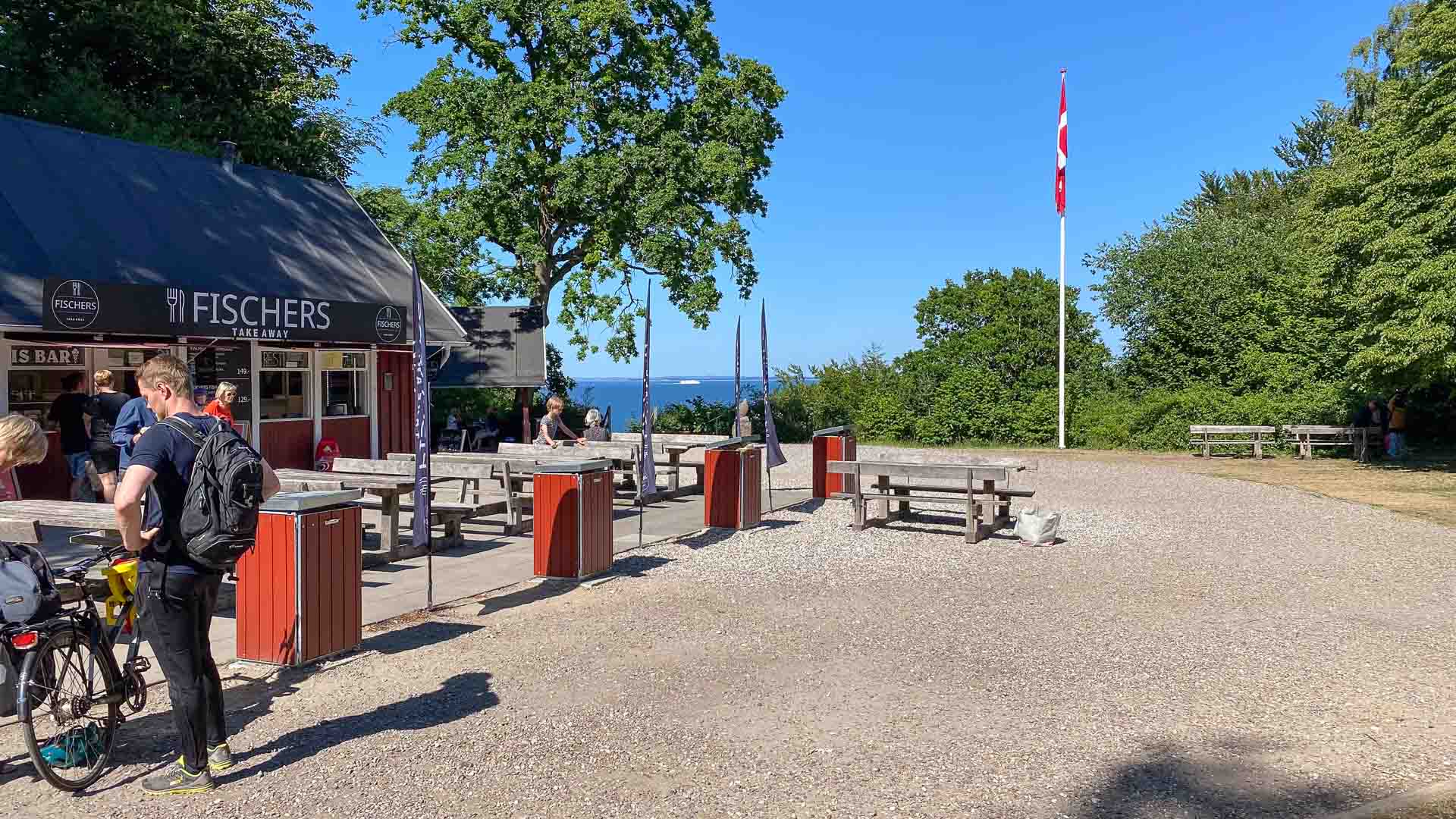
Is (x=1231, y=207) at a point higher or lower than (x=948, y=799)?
higher

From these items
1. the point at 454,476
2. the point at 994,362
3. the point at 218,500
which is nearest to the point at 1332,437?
the point at 994,362

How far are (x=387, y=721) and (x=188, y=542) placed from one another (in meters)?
1.61

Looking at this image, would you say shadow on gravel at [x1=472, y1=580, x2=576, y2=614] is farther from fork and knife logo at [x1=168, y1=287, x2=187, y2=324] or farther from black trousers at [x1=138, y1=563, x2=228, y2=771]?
fork and knife logo at [x1=168, y1=287, x2=187, y2=324]

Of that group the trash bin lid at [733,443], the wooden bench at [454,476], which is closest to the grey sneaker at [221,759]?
the wooden bench at [454,476]

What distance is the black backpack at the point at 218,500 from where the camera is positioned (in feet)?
14.6

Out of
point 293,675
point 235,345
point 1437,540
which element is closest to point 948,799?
point 293,675

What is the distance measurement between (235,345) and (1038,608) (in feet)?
37.9

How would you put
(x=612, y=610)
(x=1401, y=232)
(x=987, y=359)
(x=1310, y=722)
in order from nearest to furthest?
(x=1310, y=722), (x=612, y=610), (x=1401, y=232), (x=987, y=359)

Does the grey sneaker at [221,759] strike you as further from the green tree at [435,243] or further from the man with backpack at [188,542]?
the green tree at [435,243]

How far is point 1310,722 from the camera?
18.6ft

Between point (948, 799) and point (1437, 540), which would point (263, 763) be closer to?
point (948, 799)

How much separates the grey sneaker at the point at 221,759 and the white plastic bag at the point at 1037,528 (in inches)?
348

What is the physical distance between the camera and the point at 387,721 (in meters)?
5.59

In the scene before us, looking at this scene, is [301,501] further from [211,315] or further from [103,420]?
[211,315]
